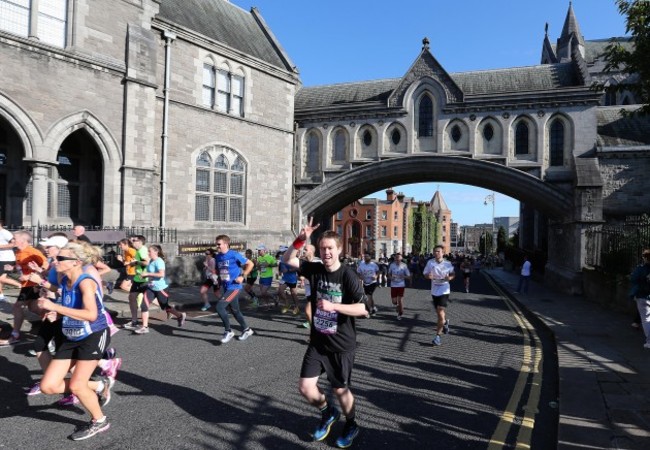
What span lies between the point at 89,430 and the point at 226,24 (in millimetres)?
21600

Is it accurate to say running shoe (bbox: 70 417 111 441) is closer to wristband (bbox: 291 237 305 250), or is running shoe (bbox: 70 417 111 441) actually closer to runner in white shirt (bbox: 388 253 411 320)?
wristband (bbox: 291 237 305 250)

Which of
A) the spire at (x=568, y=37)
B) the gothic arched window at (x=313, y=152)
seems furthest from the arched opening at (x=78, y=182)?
the spire at (x=568, y=37)

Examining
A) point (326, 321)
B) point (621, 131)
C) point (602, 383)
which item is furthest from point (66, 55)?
point (621, 131)

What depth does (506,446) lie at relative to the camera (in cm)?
399

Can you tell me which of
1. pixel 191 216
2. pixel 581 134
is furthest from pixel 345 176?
pixel 581 134

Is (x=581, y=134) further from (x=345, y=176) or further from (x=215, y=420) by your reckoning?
(x=215, y=420)

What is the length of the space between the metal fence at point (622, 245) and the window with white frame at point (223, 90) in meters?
15.6

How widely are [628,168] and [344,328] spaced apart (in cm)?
2012

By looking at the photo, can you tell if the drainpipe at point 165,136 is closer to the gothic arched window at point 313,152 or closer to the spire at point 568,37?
the gothic arched window at point 313,152

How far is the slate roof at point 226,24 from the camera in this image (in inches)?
746

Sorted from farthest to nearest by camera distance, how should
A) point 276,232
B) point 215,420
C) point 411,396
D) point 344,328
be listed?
1. point 276,232
2. point 411,396
3. point 215,420
4. point 344,328

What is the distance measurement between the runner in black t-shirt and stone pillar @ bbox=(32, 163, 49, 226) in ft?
A: 41.7

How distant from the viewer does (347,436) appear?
3861mm

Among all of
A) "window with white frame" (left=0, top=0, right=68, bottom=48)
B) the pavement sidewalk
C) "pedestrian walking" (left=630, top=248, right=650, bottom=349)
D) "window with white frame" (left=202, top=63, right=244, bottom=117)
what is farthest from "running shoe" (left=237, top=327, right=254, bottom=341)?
"window with white frame" (left=202, top=63, right=244, bottom=117)
